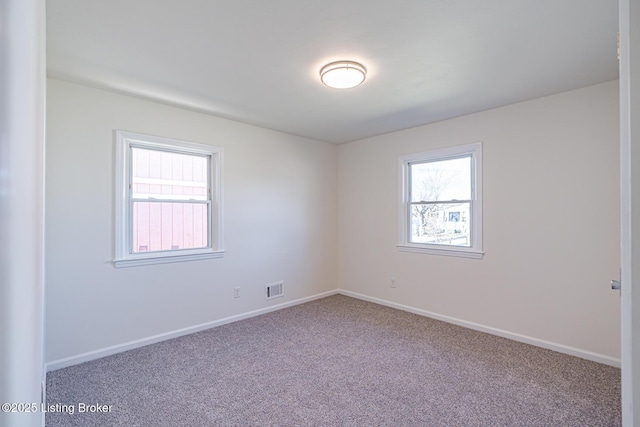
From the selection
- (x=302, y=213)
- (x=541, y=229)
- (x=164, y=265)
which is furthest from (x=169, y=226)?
(x=541, y=229)

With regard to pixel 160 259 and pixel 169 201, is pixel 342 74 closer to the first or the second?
pixel 169 201

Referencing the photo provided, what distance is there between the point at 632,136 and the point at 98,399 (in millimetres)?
3174

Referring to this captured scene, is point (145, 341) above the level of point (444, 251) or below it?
below

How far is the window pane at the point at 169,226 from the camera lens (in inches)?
125

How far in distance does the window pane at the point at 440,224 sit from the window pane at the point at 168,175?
275 centimetres

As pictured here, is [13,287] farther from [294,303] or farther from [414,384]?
[294,303]

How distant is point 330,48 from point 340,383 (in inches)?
99.2

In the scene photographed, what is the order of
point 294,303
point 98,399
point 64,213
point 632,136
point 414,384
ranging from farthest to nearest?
point 294,303
point 64,213
point 414,384
point 98,399
point 632,136

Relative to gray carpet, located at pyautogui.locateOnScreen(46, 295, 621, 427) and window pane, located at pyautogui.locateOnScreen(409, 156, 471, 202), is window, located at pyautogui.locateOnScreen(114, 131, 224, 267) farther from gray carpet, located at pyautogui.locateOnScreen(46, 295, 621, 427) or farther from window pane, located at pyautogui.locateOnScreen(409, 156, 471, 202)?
window pane, located at pyautogui.locateOnScreen(409, 156, 471, 202)

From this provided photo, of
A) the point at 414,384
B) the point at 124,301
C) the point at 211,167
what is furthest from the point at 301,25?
the point at 124,301

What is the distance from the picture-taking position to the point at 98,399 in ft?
7.25

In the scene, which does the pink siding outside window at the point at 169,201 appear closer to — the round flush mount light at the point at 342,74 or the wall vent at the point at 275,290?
the wall vent at the point at 275,290

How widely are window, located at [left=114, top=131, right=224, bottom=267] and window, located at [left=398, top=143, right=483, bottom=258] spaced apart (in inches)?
97.3

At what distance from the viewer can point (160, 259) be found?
324 centimetres
